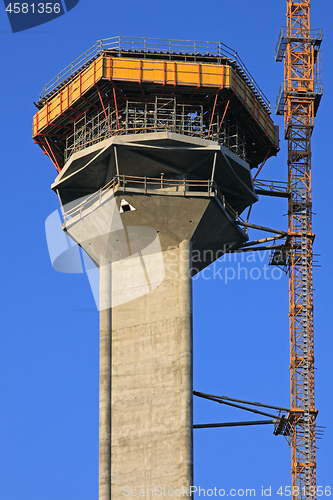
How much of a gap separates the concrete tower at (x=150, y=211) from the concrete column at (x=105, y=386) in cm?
9

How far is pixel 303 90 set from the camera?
288ft

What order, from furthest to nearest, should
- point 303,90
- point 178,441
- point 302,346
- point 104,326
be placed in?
point 303,90, point 302,346, point 104,326, point 178,441

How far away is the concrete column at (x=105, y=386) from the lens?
70438 mm

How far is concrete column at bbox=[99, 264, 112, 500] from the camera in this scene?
70438 mm

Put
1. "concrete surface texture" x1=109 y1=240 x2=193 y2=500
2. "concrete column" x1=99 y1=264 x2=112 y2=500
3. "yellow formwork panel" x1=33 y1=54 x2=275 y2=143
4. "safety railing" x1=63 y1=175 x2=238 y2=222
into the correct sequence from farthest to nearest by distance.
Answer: "safety railing" x1=63 y1=175 x2=238 y2=222 < "yellow formwork panel" x1=33 y1=54 x2=275 y2=143 < "concrete column" x1=99 y1=264 x2=112 y2=500 < "concrete surface texture" x1=109 y1=240 x2=193 y2=500

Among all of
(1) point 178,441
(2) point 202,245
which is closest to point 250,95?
(2) point 202,245

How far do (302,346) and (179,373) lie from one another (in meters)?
14.0

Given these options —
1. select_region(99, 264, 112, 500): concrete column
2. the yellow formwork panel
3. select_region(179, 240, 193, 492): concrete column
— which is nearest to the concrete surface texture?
select_region(179, 240, 193, 492): concrete column

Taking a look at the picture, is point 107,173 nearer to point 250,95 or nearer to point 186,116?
point 186,116

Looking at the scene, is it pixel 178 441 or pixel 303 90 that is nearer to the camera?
pixel 178 441

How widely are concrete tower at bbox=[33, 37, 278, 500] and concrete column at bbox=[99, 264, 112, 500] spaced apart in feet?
0.28

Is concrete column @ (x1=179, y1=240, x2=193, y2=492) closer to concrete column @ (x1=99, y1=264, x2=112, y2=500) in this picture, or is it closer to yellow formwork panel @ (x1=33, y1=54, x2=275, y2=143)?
concrete column @ (x1=99, y1=264, x2=112, y2=500)

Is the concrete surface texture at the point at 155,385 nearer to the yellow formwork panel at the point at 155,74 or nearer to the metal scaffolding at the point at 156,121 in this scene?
the metal scaffolding at the point at 156,121

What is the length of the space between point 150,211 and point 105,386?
38.6 ft
